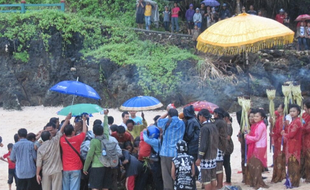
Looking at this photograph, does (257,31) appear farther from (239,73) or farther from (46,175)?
(239,73)

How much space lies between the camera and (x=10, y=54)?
21.3 metres

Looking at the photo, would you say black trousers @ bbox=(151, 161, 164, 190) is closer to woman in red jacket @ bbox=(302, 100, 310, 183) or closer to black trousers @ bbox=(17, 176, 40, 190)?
black trousers @ bbox=(17, 176, 40, 190)

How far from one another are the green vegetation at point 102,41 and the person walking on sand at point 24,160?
1057 cm

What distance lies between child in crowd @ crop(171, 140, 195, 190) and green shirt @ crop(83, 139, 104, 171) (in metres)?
1.33

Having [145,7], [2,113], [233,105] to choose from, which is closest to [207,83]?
[233,105]

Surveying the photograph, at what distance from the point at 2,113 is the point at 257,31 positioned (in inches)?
510

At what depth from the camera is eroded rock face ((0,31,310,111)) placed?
63.2 feet

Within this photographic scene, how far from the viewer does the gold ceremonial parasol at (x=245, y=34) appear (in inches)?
391

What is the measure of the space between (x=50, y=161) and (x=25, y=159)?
0.50m

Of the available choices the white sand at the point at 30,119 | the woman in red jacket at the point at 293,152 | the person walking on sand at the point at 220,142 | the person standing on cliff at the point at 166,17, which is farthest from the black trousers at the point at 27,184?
the person standing on cliff at the point at 166,17

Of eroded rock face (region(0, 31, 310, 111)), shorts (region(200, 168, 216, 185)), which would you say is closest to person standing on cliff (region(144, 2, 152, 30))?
eroded rock face (region(0, 31, 310, 111))

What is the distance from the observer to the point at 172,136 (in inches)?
354

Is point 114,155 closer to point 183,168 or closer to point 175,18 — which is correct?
point 183,168

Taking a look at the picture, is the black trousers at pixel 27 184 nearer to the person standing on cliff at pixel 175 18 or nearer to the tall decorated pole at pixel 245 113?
the tall decorated pole at pixel 245 113
